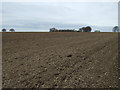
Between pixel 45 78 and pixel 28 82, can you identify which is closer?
pixel 28 82

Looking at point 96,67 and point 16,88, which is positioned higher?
point 96,67

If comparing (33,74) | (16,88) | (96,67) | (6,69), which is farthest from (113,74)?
(6,69)

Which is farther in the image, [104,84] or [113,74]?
[113,74]

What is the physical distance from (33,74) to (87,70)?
259 cm

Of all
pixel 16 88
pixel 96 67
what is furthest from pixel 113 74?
pixel 16 88

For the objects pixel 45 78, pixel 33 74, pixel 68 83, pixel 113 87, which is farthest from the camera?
pixel 33 74

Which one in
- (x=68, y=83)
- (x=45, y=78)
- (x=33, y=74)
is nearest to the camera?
(x=68, y=83)

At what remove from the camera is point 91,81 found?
14.9 ft

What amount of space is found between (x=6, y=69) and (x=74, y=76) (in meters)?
3.56

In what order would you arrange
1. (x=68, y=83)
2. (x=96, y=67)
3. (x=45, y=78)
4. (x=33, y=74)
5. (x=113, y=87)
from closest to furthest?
1. (x=113, y=87)
2. (x=68, y=83)
3. (x=45, y=78)
4. (x=33, y=74)
5. (x=96, y=67)

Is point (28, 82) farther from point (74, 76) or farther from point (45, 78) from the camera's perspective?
point (74, 76)

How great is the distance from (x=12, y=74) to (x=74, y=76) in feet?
9.51

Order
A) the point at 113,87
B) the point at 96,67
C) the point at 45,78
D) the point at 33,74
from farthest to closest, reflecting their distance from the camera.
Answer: the point at 96,67 → the point at 33,74 → the point at 45,78 → the point at 113,87

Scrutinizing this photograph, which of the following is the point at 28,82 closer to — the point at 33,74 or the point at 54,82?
the point at 33,74
